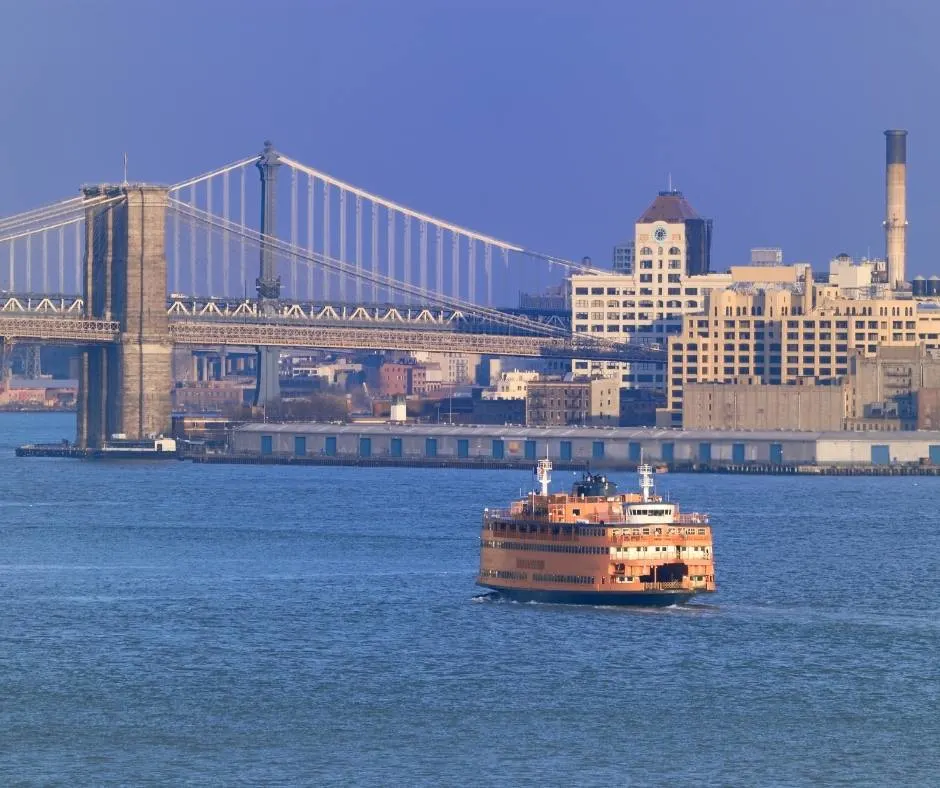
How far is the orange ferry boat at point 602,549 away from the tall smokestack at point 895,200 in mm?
88777

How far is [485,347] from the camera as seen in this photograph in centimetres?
11144

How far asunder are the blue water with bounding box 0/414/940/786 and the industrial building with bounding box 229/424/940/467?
107 ft

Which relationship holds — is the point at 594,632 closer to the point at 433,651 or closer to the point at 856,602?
the point at 433,651

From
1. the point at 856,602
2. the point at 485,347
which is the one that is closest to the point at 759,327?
the point at 485,347

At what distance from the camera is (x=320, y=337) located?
108m

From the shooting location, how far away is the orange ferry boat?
1714 inches

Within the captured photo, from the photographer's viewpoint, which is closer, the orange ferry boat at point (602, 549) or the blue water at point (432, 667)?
the blue water at point (432, 667)

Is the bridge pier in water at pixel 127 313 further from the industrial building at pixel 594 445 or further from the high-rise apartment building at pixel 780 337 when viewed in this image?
the high-rise apartment building at pixel 780 337

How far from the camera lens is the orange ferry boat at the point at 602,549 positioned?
43.5 m

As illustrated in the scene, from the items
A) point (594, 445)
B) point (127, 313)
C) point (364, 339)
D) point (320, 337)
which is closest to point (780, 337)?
point (364, 339)

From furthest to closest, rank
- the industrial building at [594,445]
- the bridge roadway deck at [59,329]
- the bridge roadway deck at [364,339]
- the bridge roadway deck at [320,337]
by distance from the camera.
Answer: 1. the bridge roadway deck at [364,339]
2. the bridge roadway deck at [320,337]
3. the bridge roadway deck at [59,329]
4. the industrial building at [594,445]

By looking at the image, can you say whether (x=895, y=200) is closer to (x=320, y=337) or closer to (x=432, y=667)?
(x=320, y=337)

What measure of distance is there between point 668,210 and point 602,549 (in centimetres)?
9286

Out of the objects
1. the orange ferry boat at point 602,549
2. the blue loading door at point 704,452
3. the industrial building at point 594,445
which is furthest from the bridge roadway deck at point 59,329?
the orange ferry boat at point 602,549
